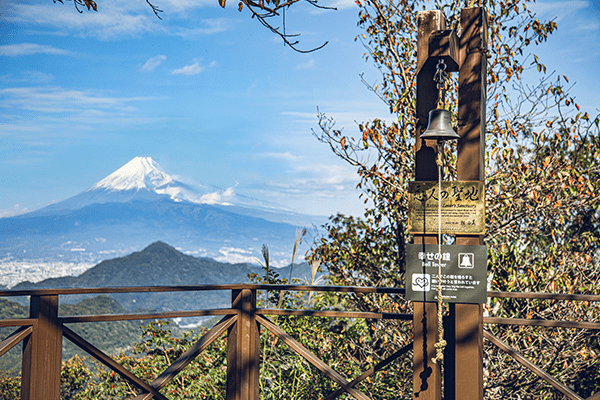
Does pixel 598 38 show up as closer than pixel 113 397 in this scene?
No

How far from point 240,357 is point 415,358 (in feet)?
3.41

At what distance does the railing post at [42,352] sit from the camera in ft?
7.88

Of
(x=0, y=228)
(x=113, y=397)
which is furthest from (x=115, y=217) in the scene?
(x=113, y=397)

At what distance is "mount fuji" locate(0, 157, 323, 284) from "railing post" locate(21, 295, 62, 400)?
100048 mm

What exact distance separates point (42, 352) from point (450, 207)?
224 centimetres

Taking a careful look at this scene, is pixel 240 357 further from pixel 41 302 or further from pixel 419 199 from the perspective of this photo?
pixel 419 199

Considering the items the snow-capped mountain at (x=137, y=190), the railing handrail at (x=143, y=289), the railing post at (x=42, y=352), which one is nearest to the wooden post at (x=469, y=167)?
the railing handrail at (x=143, y=289)

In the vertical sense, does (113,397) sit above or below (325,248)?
below

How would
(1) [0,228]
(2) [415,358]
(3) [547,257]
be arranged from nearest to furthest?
(2) [415,358]
(3) [547,257]
(1) [0,228]

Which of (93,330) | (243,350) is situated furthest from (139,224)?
(243,350)

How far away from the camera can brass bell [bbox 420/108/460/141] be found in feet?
8.18

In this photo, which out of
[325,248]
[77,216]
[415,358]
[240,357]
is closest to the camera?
[415,358]

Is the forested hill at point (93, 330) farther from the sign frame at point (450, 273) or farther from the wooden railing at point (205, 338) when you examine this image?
the sign frame at point (450, 273)

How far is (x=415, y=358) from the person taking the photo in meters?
2.68
